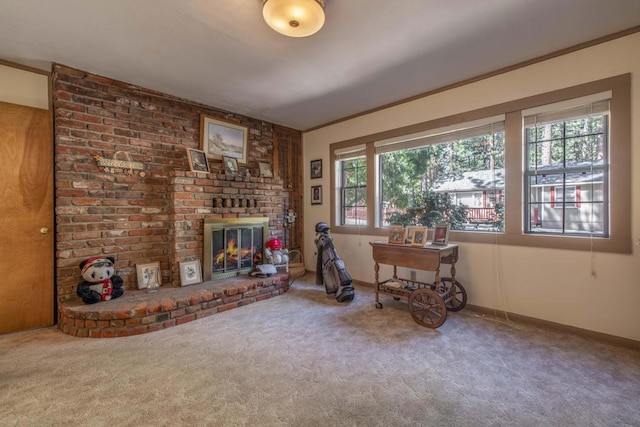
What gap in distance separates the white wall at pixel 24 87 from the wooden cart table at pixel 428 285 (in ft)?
12.8

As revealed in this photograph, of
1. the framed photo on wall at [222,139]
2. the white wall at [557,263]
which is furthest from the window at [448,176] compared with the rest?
the framed photo on wall at [222,139]

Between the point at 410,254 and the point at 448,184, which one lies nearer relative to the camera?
the point at 410,254

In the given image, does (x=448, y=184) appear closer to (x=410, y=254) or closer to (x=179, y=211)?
(x=410, y=254)

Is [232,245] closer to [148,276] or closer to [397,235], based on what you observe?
[148,276]

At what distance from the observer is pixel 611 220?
238cm

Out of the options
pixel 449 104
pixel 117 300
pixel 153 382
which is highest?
pixel 449 104

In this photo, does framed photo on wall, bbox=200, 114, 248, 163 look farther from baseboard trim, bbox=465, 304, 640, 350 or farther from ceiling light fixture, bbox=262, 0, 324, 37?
baseboard trim, bbox=465, 304, 640, 350

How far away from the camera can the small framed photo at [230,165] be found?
397 cm

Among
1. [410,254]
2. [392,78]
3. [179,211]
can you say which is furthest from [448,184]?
[179,211]

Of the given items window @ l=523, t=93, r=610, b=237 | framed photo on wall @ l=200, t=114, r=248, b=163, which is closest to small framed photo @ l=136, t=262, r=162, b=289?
framed photo on wall @ l=200, t=114, r=248, b=163

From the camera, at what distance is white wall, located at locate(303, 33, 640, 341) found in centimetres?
230

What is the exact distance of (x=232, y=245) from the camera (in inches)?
150

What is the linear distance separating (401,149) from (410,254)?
154 centimetres

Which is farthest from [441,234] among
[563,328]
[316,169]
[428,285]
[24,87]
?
[24,87]
